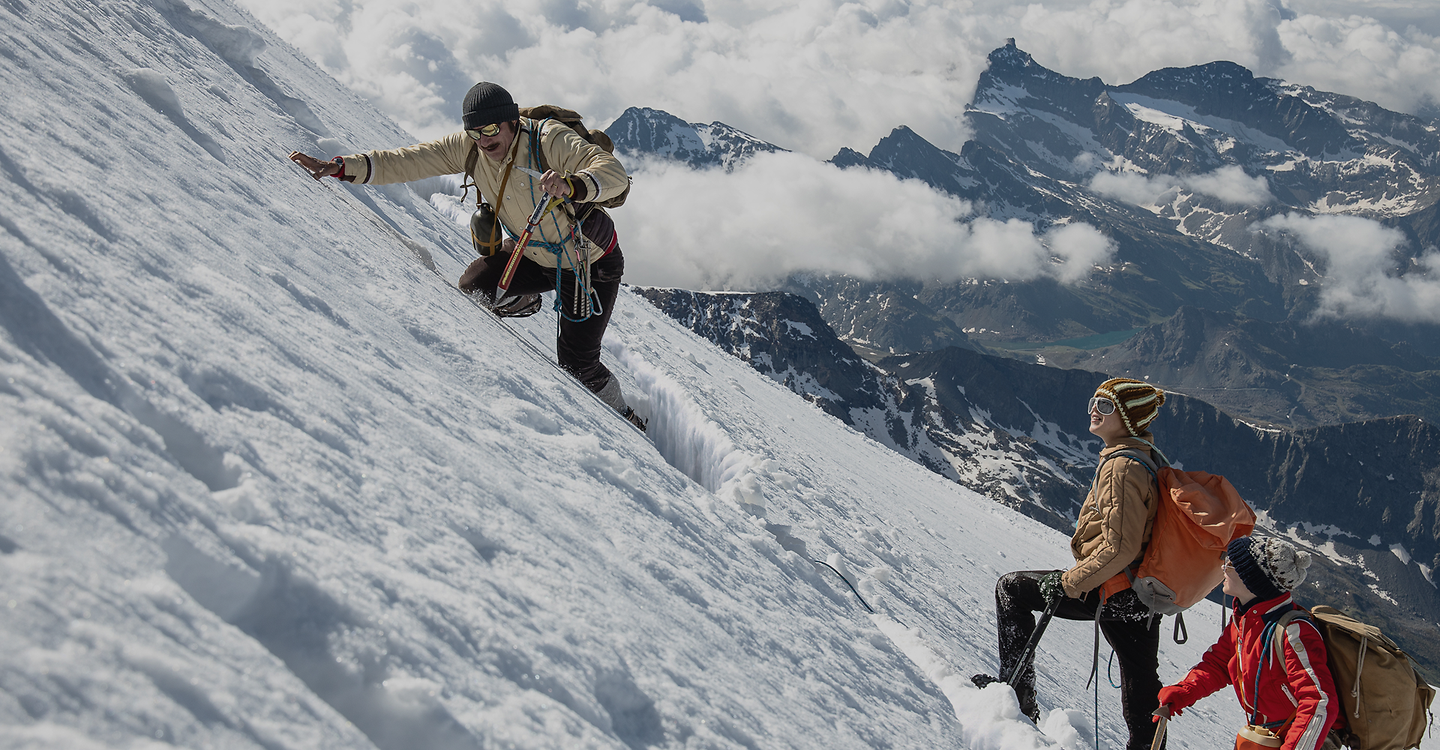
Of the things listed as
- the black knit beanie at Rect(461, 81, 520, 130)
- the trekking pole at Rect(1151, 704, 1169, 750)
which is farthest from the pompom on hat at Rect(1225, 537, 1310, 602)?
the black knit beanie at Rect(461, 81, 520, 130)

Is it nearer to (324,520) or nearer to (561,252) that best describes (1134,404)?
(561,252)

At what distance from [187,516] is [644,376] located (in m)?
7.71

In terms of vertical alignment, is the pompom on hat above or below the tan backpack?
above

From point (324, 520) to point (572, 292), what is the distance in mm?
4115

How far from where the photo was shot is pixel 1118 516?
15.0ft

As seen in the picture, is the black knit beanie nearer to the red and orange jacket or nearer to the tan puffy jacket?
the tan puffy jacket

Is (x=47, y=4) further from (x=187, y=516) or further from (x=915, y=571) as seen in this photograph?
(x=915, y=571)

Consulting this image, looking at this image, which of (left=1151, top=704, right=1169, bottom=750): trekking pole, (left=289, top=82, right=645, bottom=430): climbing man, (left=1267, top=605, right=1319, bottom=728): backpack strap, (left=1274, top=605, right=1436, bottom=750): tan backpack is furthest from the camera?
(left=289, top=82, right=645, bottom=430): climbing man

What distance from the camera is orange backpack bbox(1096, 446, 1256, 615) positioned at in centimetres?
440

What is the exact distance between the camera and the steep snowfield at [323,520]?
1647mm

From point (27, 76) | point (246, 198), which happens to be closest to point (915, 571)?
point (246, 198)

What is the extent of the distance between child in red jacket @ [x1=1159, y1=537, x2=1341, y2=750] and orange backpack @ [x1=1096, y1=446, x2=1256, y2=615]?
0.15 metres

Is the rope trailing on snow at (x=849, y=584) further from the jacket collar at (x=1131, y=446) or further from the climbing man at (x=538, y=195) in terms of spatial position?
the climbing man at (x=538, y=195)

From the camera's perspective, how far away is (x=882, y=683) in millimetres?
4227
